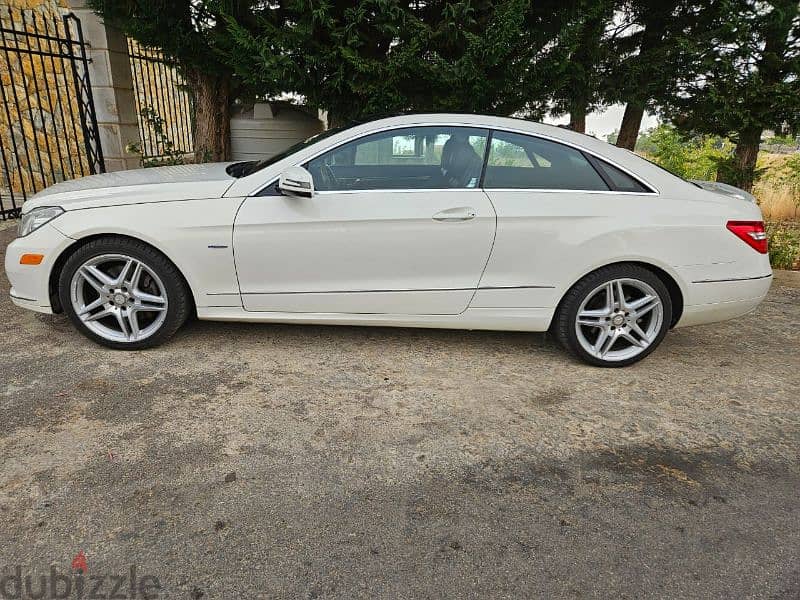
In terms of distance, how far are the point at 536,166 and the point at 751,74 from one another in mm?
4212

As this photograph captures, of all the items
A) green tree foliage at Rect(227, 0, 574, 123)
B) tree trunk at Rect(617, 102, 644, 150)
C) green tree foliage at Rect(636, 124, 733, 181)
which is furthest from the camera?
green tree foliage at Rect(636, 124, 733, 181)

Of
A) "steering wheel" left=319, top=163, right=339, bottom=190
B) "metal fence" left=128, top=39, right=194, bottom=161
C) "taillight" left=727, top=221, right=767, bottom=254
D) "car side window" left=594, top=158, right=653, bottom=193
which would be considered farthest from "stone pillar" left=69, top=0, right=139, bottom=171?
"taillight" left=727, top=221, right=767, bottom=254

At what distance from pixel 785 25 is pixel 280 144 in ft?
19.5

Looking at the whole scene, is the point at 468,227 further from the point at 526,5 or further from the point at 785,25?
the point at 785,25

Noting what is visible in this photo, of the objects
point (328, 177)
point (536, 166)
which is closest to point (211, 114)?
point (328, 177)

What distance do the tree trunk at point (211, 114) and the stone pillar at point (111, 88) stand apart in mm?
1334

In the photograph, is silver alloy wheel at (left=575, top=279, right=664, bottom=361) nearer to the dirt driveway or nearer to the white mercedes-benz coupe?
the white mercedes-benz coupe

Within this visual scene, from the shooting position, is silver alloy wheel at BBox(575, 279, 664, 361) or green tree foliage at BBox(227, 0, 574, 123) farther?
green tree foliage at BBox(227, 0, 574, 123)

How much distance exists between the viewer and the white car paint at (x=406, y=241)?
123 inches

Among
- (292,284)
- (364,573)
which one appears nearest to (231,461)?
(364,573)

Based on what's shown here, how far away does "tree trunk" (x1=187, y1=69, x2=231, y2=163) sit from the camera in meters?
6.55

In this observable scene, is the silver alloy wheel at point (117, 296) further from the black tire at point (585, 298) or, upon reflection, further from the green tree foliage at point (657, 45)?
the green tree foliage at point (657, 45)

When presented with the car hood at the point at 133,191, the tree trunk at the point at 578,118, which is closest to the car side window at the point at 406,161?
the car hood at the point at 133,191

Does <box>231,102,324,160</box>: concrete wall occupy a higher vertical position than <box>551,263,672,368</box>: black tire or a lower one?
higher
